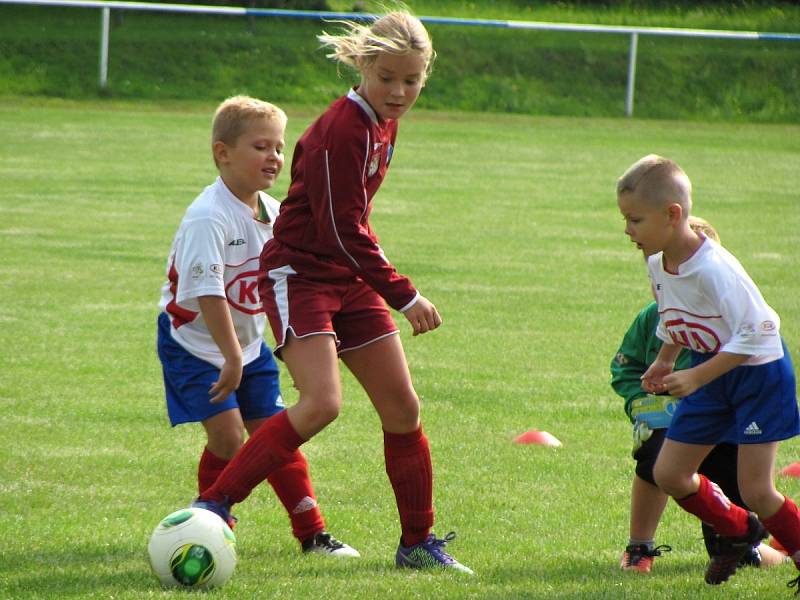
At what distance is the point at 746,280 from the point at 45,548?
2.51 meters

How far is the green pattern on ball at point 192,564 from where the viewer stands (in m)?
4.10

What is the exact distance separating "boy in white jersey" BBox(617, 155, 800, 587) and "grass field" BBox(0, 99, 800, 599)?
12.9 inches

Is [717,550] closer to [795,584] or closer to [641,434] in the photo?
[795,584]

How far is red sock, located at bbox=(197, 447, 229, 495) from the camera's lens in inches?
190

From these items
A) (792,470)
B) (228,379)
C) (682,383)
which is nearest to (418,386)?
(792,470)

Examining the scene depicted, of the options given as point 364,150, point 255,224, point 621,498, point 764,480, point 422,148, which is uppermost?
point 364,150

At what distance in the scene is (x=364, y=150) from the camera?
4344mm

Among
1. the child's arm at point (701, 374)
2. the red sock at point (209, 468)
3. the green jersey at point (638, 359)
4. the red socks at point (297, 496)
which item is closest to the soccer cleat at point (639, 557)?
the green jersey at point (638, 359)

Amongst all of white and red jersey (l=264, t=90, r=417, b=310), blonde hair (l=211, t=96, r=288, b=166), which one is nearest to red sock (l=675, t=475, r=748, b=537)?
white and red jersey (l=264, t=90, r=417, b=310)

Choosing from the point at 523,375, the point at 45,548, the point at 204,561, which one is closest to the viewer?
the point at 204,561

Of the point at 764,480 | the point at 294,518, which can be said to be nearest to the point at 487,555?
the point at 294,518

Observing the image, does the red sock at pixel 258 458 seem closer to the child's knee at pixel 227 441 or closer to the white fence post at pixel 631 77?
the child's knee at pixel 227 441

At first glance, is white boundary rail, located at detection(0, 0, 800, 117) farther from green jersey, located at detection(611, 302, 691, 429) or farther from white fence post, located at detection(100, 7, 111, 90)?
green jersey, located at detection(611, 302, 691, 429)

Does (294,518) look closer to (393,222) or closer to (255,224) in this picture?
(255,224)
